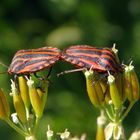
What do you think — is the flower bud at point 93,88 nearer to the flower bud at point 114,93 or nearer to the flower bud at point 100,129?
the flower bud at point 114,93

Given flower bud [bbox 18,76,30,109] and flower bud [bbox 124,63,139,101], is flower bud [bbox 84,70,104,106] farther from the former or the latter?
flower bud [bbox 18,76,30,109]

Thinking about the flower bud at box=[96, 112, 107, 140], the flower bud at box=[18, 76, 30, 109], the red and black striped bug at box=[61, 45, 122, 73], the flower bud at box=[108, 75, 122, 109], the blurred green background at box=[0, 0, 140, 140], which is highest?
the blurred green background at box=[0, 0, 140, 140]

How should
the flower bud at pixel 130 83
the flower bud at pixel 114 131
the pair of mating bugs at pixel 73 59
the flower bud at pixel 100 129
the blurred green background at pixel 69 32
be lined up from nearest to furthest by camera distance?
the flower bud at pixel 100 129
the flower bud at pixel 114 131
the pair of mating bugs at pixel 73 59
the flower bud at pixel 130 83
the blurred green background at pixel 69 32

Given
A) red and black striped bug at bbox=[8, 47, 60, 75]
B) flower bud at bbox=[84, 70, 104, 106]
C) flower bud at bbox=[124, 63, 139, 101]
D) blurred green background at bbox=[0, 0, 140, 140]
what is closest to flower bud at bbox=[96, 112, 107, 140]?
flower bud at bbox=[84, 70, 104, 106]

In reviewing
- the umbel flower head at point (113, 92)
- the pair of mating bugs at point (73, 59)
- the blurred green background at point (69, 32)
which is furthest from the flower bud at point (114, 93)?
the blurred green background at point (69, 32)

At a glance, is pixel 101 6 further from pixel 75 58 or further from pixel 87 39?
pixel 75 58

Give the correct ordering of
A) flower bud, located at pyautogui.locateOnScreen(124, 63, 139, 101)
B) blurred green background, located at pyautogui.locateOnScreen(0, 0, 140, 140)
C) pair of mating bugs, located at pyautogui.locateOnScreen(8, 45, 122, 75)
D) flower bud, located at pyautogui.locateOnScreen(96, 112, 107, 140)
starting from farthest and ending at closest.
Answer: blurred green background, located at pyautogui.locateOnScreen(0, 0, 140, 140)
flower bud, located at pyautogui.locateOnScreen(124, 63, 139, 101)
pair of mating bugs, located at pyautogui.locateOnScreen(8, 45, 122, 75)
flower bud, located at pyautogui.locateOnScreen(96, 112, 107, 140)

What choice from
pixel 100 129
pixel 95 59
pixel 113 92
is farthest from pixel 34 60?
pixel 100 129
